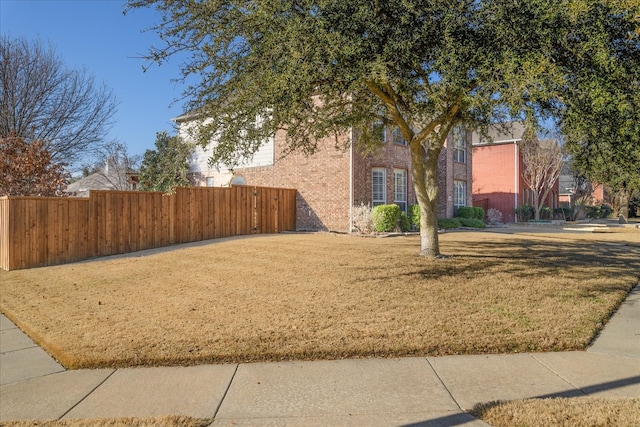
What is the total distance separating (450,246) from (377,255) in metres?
3.40

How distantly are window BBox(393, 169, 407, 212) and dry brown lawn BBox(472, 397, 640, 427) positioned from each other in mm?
16613

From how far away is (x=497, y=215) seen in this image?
3173cm

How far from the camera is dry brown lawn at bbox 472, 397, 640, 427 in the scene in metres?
3.22

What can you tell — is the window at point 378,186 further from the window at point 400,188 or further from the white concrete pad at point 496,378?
the white concrete pad at point 496,378

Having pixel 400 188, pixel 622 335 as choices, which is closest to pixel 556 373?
pixel 622 335

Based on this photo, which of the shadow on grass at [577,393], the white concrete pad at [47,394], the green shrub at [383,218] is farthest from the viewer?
the green shrub at [383,218]

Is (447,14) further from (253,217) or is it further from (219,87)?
(253,217)

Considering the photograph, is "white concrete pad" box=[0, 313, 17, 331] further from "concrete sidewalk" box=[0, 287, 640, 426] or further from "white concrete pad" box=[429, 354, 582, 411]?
"white concrete pad" box=[429, 354, 582, 411]

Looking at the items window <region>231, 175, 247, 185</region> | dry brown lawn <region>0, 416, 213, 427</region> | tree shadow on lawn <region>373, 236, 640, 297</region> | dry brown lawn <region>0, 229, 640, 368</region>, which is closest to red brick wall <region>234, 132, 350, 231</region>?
window <region>231, 175, 247, 185</region>

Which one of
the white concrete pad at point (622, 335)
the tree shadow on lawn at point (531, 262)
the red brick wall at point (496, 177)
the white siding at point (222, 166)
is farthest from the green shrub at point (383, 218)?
the red brick wall at point (496, 177)

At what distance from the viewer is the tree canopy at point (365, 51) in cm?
644

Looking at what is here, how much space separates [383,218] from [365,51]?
10.3 m

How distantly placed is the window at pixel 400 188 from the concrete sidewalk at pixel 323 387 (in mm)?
15143

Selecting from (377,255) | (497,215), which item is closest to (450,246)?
(377,255)
